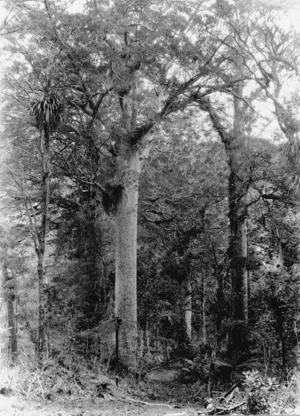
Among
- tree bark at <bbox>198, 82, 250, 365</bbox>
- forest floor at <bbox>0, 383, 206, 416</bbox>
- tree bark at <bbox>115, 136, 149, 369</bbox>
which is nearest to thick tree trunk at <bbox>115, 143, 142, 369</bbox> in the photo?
tree bark at <bbox>115, 136, 149, 369</bbox>

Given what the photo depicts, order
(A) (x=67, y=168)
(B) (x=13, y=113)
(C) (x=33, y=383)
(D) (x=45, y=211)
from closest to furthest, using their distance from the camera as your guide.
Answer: (C) (x=33, y=383) → (D) (x=45, y=211) → (A) (x=67, y=168) → (B) (x=13, y=113)

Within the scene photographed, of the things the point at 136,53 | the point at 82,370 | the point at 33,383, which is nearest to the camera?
the point at 33,383

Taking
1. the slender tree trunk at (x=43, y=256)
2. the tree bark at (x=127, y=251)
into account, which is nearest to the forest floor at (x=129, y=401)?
the slender tree trunk at (x=43, y=256)

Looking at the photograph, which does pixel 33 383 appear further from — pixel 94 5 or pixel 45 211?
pixel 94 5

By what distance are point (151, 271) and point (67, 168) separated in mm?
5202

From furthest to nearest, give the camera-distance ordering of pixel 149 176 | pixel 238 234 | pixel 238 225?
pixel 149 176 → pixel 238 225 → pixel 238 234

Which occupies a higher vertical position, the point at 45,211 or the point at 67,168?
the point at 67,168

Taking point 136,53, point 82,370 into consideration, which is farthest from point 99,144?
point 82,370

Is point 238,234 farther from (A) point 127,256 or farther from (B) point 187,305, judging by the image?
(B) point 187,305

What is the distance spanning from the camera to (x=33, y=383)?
5.94 metres

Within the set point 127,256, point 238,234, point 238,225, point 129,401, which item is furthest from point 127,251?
point 129,401

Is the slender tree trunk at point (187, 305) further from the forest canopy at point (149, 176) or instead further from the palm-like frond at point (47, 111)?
the palm-like frond at point (47, 111)

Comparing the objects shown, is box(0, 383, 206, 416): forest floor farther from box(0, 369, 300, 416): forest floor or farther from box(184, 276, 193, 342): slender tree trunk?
box(184, 276, 193, 342): slender tree trunk

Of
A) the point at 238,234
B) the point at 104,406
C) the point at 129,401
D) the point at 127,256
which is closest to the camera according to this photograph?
the point at 104,406
